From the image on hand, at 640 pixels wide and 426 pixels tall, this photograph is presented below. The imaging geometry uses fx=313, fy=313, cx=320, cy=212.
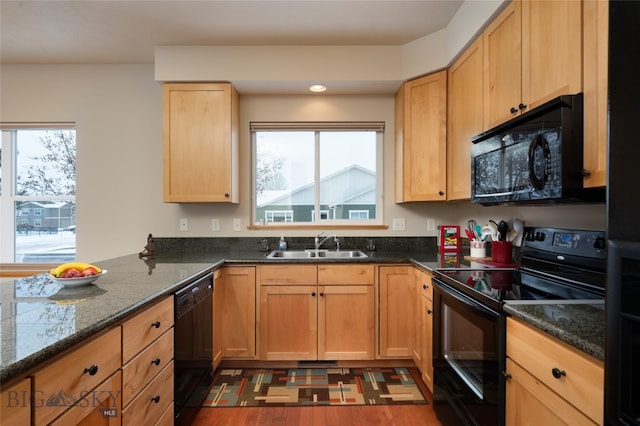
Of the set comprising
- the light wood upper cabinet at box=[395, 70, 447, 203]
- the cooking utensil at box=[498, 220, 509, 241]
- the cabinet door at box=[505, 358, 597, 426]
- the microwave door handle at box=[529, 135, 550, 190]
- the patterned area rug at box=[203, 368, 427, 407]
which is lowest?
the patterned area rug at box=[203, 368, 427, 407]

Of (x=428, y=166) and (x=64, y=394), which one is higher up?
(x=428, y=166)

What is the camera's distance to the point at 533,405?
100 centimetres

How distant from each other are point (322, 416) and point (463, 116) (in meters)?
2.14

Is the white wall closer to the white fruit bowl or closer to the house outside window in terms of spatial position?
the house outside window

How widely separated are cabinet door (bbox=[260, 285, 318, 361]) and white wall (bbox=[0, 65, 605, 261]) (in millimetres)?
656

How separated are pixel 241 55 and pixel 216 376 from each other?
2474 mm

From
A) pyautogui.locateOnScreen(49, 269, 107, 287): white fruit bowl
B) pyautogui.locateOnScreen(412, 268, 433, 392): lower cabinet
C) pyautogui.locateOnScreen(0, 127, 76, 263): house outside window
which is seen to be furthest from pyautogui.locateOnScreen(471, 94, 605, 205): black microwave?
pyautogui.locateOnScreen(0, 127, 76, 263): house outside window

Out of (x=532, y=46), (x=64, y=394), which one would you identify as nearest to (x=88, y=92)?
(x=64, y=394)

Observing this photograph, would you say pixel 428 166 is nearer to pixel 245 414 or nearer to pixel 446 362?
pixel 446 362

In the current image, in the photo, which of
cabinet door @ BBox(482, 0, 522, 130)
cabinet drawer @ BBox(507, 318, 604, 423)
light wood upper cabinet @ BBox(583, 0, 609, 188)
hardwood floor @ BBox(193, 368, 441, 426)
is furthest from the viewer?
hardwood floor @ BBox(193, 368, 441, 426)

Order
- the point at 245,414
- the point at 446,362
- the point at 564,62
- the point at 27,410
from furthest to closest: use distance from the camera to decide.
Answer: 1. the point at 245,414
2. the point at 446,362
3. the point at 564,62
4. the point at 27,410

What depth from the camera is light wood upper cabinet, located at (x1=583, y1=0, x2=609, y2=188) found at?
107 centimetres

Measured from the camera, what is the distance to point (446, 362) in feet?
5.41

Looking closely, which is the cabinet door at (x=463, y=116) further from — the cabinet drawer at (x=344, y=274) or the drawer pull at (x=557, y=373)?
the drawer pull at (x=557, y=373)
